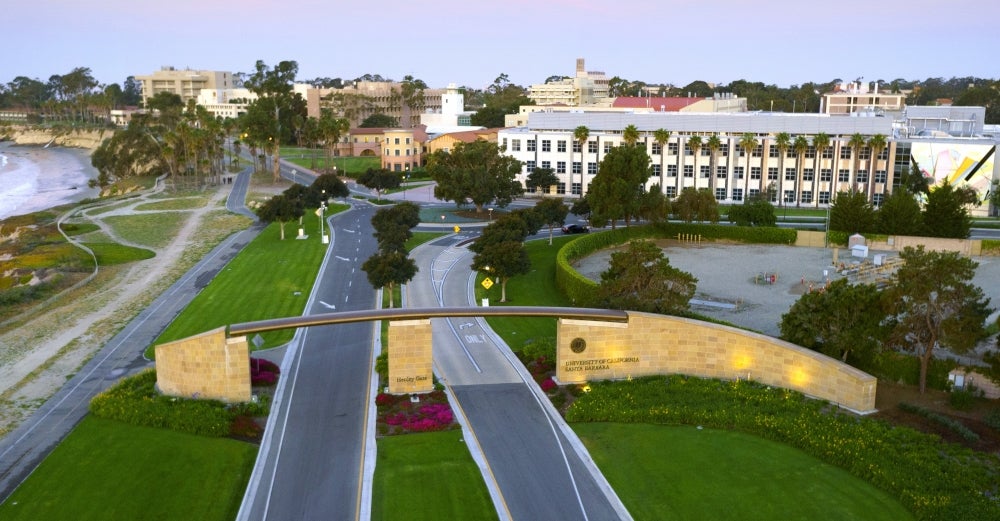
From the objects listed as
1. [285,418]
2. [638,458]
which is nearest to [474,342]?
[285,418]

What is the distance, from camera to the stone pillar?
37375mm

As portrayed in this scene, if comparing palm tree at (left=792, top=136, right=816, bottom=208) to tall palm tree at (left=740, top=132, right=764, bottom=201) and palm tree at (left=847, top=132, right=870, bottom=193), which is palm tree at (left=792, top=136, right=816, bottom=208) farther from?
palm tree at (left=847, top=132, right=870, bottom=193)

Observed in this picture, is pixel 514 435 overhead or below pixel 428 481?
overhead

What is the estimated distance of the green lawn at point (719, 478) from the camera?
1075 inches

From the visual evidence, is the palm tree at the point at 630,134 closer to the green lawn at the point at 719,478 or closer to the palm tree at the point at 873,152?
the palm tree at the point at 873,152

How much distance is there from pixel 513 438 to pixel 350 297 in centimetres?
2669

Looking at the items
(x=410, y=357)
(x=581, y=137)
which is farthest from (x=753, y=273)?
(x=581, y=137)

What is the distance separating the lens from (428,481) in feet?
95.7

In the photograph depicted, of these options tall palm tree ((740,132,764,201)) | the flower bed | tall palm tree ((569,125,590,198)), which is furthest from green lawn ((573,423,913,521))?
tall palm tree ((569,125,590,198))

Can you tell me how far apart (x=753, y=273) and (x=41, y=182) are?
135m

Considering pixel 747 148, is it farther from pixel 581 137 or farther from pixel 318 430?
pixel 318 430

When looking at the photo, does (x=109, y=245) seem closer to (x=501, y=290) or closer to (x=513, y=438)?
(x=501, y=290)

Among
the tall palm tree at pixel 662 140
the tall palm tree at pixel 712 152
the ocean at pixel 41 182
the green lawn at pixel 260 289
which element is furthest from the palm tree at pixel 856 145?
the ocean at pixel 41 182

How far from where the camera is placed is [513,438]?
32.8m
